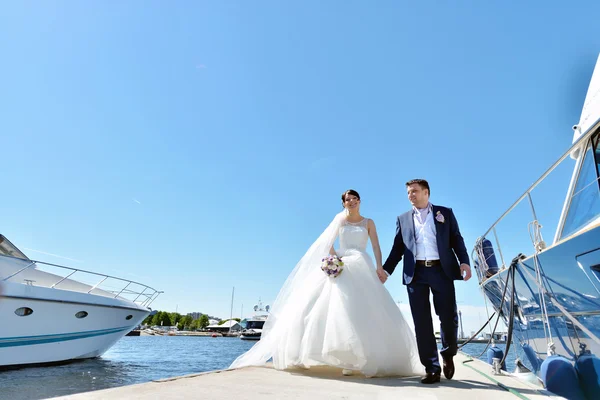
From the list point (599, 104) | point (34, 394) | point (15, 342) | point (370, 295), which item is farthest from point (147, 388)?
point (15, 342)

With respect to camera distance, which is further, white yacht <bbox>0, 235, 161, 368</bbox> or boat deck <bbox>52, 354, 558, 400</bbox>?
white yacht <bbox>0, 235, 161, 368</bbox>

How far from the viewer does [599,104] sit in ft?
16.7

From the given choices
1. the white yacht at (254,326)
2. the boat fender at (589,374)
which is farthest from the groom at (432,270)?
the white yacht at (254,326)

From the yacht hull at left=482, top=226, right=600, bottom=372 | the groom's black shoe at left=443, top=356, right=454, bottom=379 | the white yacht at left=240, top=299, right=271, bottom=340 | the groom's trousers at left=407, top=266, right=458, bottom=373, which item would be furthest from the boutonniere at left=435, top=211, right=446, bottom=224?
the white yacht at left=240, top=299, right=271, bottom=340

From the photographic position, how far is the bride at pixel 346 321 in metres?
3.46

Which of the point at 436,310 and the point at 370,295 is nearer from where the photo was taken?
the point at 436,310

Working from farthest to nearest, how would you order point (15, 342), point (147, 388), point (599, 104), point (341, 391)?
point (15, 342)
point (599, 104)
point (341, 391)
point (147, 388)

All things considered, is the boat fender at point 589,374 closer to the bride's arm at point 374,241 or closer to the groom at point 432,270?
the groom at point 432,270

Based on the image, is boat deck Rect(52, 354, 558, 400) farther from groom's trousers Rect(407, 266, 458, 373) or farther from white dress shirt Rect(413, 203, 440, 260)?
white dress shirt Rect(413, 203, 440, 260)

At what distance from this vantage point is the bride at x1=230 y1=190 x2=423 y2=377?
3463 millimetres

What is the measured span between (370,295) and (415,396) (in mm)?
1457

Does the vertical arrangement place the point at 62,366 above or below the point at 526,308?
below

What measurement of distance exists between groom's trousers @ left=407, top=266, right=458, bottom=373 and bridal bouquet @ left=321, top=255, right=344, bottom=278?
0.80 m

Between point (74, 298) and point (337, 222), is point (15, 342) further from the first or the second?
point (337, 222)
